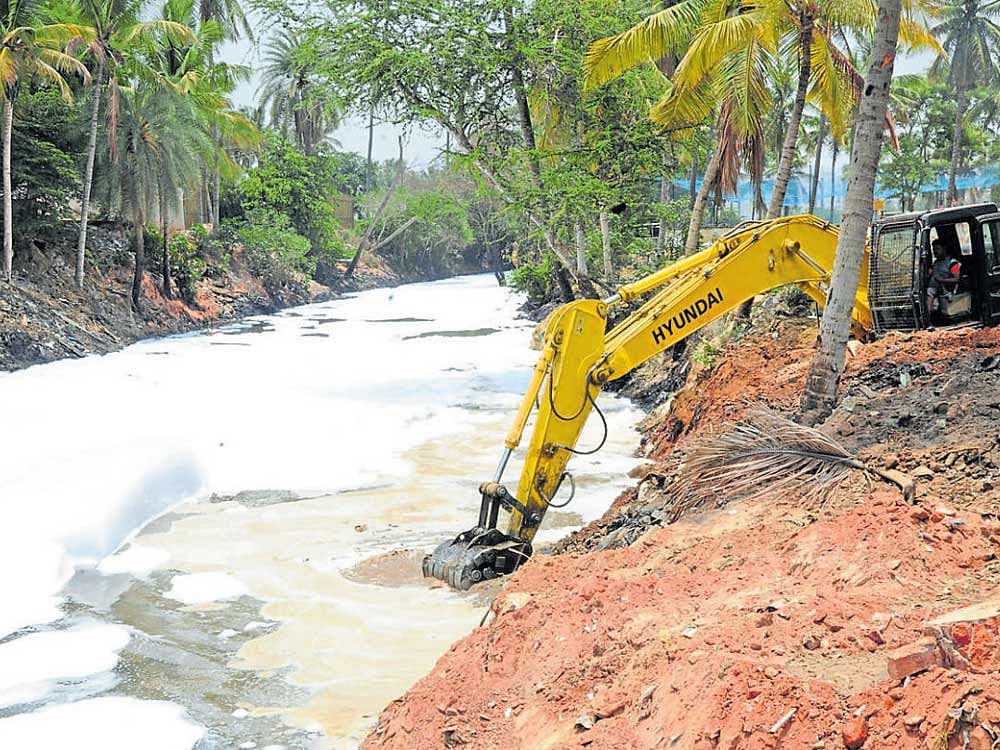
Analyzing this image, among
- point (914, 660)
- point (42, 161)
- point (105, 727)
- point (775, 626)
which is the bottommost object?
point (105, 727)

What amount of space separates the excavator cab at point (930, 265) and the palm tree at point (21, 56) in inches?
851

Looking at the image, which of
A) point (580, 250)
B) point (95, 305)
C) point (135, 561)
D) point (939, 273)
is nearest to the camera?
point (135, 561)

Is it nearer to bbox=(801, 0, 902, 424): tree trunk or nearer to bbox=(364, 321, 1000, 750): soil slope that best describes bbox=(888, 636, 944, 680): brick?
bbox=(364, 321, 1000, 750): soil slope

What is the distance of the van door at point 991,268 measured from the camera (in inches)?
448

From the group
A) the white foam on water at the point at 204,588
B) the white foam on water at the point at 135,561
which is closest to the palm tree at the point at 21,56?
the white foam on water at the point at 135,561

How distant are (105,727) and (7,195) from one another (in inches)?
956

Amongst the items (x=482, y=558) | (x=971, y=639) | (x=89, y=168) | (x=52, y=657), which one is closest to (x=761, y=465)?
(x=482, y=558)

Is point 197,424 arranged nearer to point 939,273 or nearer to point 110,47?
point 939,273

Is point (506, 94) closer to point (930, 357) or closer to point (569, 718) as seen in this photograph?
point (930, 357)

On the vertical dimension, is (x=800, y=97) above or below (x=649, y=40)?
below

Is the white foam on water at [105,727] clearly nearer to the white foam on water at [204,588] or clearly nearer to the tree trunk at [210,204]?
the white foam on water at [204,588]

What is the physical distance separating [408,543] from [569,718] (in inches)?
267

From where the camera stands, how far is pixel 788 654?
4910 millimetres

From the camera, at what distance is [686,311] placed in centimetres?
987
